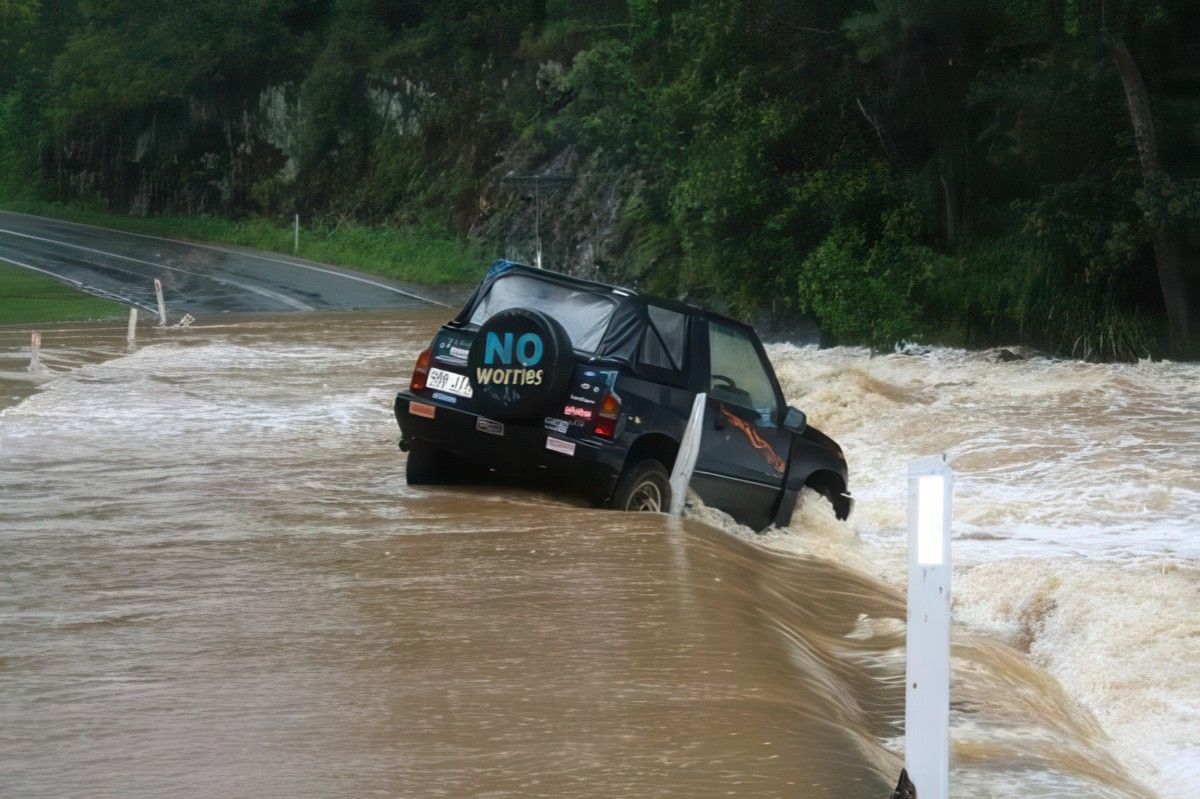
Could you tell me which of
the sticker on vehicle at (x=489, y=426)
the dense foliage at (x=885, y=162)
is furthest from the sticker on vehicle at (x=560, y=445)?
the dense foliage at (x=885, y=162)

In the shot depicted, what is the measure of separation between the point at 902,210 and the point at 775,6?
4876 millimetres

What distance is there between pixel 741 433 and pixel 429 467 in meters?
2.22

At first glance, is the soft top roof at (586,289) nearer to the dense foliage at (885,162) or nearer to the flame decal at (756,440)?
the flame decal at (756,440)

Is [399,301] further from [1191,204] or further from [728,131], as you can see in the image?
[1191,204]

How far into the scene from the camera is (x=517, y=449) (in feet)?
32.4

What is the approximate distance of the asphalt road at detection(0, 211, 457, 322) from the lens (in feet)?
126

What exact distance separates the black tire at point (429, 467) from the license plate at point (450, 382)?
2.31ft

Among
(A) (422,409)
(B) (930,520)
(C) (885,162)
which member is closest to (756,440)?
(A) (422,409)

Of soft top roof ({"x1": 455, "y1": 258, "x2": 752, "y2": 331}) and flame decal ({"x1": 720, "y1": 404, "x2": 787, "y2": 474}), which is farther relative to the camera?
flame decal ({"x1": 720, "y1": 404, "x2": 787, "y2": 474})

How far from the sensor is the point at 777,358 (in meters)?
27.8

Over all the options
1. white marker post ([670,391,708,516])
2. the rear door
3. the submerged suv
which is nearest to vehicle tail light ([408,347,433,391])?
the submerged suv

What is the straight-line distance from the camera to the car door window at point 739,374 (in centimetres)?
1057

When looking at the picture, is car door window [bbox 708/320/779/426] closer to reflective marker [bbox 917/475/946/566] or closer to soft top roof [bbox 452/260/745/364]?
soft top roof [bbox 452/260/745/364]

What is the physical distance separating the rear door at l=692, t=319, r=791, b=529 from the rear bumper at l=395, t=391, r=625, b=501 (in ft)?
2.56
